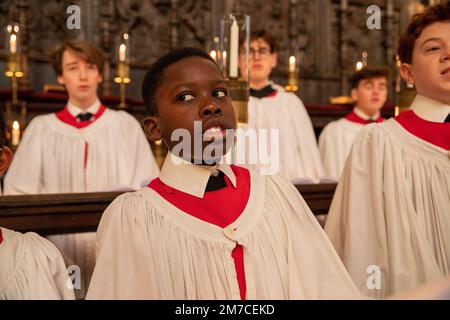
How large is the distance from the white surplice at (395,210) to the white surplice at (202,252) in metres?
0.57

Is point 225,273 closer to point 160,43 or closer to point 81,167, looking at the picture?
point 81,167

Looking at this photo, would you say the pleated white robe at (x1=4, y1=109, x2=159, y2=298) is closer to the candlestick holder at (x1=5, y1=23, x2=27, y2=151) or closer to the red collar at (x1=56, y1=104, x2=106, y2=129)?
the red collar at (x1=56, y1=104, x2=106, y2=129)

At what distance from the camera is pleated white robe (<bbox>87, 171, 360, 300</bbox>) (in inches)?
63.9

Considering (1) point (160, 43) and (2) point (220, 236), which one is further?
(1) point (160, 43)

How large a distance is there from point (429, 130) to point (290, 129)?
3.14 metres

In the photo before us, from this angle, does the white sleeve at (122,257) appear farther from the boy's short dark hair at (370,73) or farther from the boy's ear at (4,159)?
the boy's short dark hair at (370,73)

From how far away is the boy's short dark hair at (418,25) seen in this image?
236cm

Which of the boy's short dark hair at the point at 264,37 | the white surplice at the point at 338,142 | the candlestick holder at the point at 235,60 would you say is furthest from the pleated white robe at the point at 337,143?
the candlestick holder at the point at 235,60

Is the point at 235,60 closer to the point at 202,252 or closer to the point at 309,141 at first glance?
the point at 202,252

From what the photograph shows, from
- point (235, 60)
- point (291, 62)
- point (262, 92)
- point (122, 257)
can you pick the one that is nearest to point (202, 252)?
point (122, 257)

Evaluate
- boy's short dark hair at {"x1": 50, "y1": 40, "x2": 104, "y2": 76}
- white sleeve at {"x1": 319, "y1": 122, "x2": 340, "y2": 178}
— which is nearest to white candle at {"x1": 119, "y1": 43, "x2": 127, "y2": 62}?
boy's short dark hair at {"x1": 50, "y1": 40, "x2": 104, "y2": 76}
